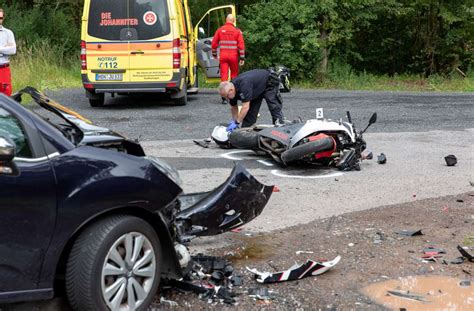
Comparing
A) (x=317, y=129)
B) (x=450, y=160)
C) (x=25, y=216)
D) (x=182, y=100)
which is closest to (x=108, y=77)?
(x=182, y=100)

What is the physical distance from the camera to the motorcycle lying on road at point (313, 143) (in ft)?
26.2

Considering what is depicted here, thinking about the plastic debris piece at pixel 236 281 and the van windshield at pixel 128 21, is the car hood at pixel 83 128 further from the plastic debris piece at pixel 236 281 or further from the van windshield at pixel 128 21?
the van windshield at pixel 128 21

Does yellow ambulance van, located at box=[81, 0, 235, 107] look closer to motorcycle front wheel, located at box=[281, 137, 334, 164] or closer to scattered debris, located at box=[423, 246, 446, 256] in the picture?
motorcycle front wheel, located at box=[281, 137, 334, 164]

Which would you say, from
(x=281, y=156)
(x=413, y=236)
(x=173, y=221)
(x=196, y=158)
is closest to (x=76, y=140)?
(x=173, y=221)

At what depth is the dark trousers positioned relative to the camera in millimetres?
9789

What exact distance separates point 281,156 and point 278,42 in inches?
585

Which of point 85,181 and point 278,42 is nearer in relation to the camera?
point 85,181

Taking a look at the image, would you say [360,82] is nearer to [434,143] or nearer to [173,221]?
[434,143]

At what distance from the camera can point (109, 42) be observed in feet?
46.0

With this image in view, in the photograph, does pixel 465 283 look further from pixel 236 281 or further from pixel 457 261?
pixel 236 281

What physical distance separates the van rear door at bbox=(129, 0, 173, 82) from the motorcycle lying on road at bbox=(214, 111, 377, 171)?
571 cm

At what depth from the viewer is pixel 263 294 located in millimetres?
4379

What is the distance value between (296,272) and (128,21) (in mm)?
10456

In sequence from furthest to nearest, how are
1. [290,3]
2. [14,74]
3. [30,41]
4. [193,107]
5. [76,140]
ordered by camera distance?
[30,41]
[290,3]
[14,74]
[193,107]
[76,140]
